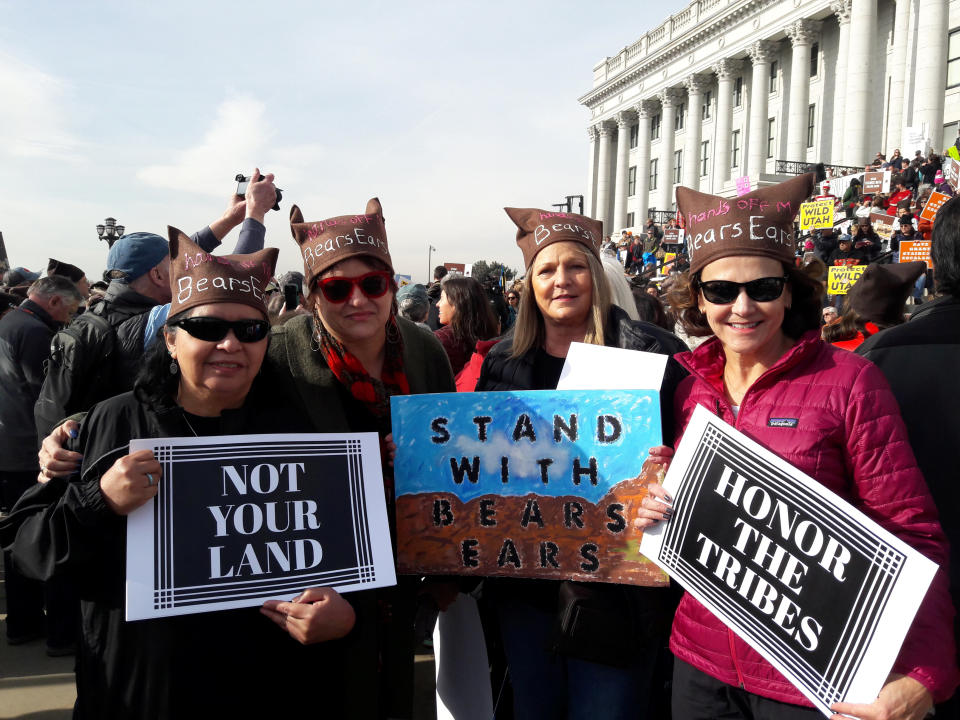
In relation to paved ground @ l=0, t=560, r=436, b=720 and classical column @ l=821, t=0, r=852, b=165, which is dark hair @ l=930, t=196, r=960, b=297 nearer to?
paved ground @ l=0, t=560, r=436, b=720

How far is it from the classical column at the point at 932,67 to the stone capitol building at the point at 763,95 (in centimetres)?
5

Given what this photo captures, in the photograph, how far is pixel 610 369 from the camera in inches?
98.0

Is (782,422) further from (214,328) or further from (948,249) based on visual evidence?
(214,328)

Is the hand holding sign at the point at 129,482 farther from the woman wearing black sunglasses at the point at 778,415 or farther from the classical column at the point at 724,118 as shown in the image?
the classical column at the point at 724,118

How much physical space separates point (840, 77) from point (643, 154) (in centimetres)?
2105

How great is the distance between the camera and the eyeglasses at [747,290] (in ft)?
6.98

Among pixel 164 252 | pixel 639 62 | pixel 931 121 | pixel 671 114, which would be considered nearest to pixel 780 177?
pixel 931 121

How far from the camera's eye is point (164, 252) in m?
3.82

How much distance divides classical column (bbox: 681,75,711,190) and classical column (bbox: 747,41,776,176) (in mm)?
6748

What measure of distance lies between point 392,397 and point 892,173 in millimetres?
23505

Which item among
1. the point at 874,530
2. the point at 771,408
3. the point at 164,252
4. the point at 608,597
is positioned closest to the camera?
the point at 874,530

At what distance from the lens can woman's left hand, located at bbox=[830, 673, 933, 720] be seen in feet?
5.46

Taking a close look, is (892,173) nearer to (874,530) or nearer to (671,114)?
(874,530)

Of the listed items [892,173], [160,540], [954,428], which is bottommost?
[160,540]
